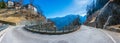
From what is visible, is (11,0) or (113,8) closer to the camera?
(113,8)

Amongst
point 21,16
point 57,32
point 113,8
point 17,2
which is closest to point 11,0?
point 17,2

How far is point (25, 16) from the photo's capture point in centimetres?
8619

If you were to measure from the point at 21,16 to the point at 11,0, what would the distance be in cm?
5125

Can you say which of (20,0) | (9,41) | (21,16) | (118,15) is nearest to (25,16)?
(21,16)

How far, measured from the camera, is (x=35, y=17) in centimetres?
8625

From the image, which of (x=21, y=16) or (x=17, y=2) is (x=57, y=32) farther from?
(x=17, y=2)

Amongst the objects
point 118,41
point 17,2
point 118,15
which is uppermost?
point 17,2

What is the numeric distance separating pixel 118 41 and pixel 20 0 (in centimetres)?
10397

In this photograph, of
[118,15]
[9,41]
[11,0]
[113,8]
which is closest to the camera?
[9,41]

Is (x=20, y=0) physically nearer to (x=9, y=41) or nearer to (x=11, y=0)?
(x=11, y=0)

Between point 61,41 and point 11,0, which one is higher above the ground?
point 11,0

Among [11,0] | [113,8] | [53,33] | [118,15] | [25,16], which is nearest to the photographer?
[53,33]

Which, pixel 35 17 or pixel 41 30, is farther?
pixel 35 17

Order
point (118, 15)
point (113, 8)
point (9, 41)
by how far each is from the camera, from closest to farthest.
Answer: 1. point (9, 41)
2. point (118, 15)
3. point (113, 8)
